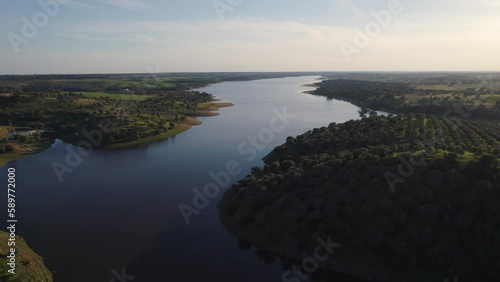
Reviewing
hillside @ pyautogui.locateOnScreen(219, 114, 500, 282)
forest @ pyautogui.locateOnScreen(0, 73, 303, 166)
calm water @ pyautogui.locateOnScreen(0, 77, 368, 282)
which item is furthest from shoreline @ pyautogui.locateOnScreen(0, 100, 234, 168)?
hillside @ pyautogui.locateOnScreen(219, 114, 500, 282)

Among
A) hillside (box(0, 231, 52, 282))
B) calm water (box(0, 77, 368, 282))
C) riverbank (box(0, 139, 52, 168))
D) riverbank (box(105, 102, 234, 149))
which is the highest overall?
hillside (box(0, 231, 52, 282))

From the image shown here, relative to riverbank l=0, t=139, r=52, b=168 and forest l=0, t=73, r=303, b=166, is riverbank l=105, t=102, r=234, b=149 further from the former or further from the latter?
riverbank l=0, t=139, r=52, b=168

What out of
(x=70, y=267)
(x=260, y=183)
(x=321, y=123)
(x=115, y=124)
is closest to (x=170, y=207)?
(x=260, y=183)

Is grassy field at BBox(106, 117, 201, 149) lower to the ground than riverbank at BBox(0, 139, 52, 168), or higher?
lower

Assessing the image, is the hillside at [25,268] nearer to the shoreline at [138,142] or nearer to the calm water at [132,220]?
the calm water at [132,220]

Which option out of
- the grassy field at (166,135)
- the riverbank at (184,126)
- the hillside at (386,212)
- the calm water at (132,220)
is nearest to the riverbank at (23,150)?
the calm water at (132,220)
